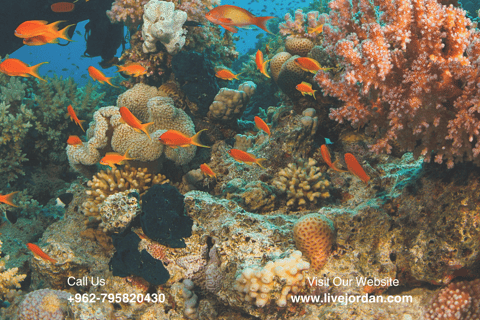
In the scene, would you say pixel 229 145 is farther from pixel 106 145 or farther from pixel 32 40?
pixel 32 40

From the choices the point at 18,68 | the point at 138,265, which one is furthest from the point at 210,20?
the point at 138,265

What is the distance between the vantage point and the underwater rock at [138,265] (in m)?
3.00

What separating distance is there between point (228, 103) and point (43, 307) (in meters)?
3.96

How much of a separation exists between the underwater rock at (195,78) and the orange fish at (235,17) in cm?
190

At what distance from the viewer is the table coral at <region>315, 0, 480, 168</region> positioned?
6.40ft

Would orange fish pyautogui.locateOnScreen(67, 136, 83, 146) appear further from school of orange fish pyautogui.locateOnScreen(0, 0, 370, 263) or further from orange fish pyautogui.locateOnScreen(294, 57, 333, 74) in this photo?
orange fish pyautogui.locateOnScreen(294, 57, 333, 74)

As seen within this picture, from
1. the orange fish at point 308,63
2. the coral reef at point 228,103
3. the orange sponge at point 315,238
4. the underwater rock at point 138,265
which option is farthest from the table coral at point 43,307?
the orange fish at point 308,63

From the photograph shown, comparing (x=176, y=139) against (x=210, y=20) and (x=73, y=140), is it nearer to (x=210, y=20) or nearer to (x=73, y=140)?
(x=210, y=20)

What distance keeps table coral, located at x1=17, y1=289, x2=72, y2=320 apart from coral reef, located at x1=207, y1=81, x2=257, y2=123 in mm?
3659

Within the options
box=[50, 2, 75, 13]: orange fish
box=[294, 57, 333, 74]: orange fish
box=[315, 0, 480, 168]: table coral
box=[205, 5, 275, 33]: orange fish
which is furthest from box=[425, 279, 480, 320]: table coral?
box=[50, 2, 75, 13]: orange fish

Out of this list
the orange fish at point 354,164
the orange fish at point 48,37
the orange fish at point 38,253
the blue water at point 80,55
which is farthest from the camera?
the blue water at point 80,55

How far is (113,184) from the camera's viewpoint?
4.13 metres

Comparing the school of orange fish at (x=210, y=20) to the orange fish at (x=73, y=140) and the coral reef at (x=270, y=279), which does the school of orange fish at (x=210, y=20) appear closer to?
the orange fish at (x=73, y=140)

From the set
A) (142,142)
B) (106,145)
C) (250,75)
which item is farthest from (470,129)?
(250,75)
